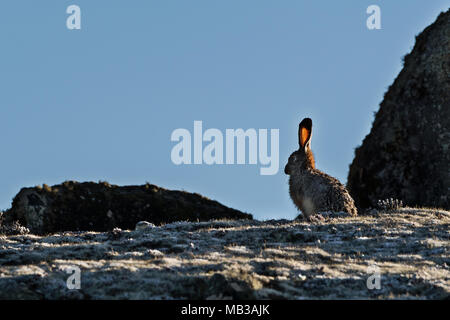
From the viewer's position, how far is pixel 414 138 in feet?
133

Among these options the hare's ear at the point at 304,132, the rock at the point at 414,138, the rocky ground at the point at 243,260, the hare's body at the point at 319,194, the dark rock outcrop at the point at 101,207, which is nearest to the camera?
the rocky ground at the point at 243,260

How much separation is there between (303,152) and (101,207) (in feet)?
61.0

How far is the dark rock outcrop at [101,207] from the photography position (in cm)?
3872

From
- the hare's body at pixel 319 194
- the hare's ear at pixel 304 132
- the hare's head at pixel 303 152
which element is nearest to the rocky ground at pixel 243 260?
the hare's body at pixel 319 194

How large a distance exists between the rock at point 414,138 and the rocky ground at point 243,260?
49.9 ft

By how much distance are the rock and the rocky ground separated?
15.2m

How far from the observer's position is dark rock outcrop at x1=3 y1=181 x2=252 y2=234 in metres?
38.7

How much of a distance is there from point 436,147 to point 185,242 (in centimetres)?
2393

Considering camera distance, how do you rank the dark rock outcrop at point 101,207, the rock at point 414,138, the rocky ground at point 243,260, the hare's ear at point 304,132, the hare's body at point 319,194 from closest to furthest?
the rocky ground at point 243,260
the hare's body at point 319,194
the hare's ear at point 304,132
the dark rock outcrop at point 101,207
the rock at point 414,138

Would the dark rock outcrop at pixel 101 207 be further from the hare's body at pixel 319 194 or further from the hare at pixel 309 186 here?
the hare's body at pixel 319 194

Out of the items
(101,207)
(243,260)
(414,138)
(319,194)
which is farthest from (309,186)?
(101,207)

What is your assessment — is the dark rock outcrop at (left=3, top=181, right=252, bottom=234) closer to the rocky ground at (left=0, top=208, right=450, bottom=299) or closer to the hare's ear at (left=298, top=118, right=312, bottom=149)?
the hare's ear at (left=298, top=118, right=312, bottom=149)

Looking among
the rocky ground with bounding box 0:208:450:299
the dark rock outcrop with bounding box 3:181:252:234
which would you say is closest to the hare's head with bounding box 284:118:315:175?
the rocky ground with bounding box 0:208:450:299
